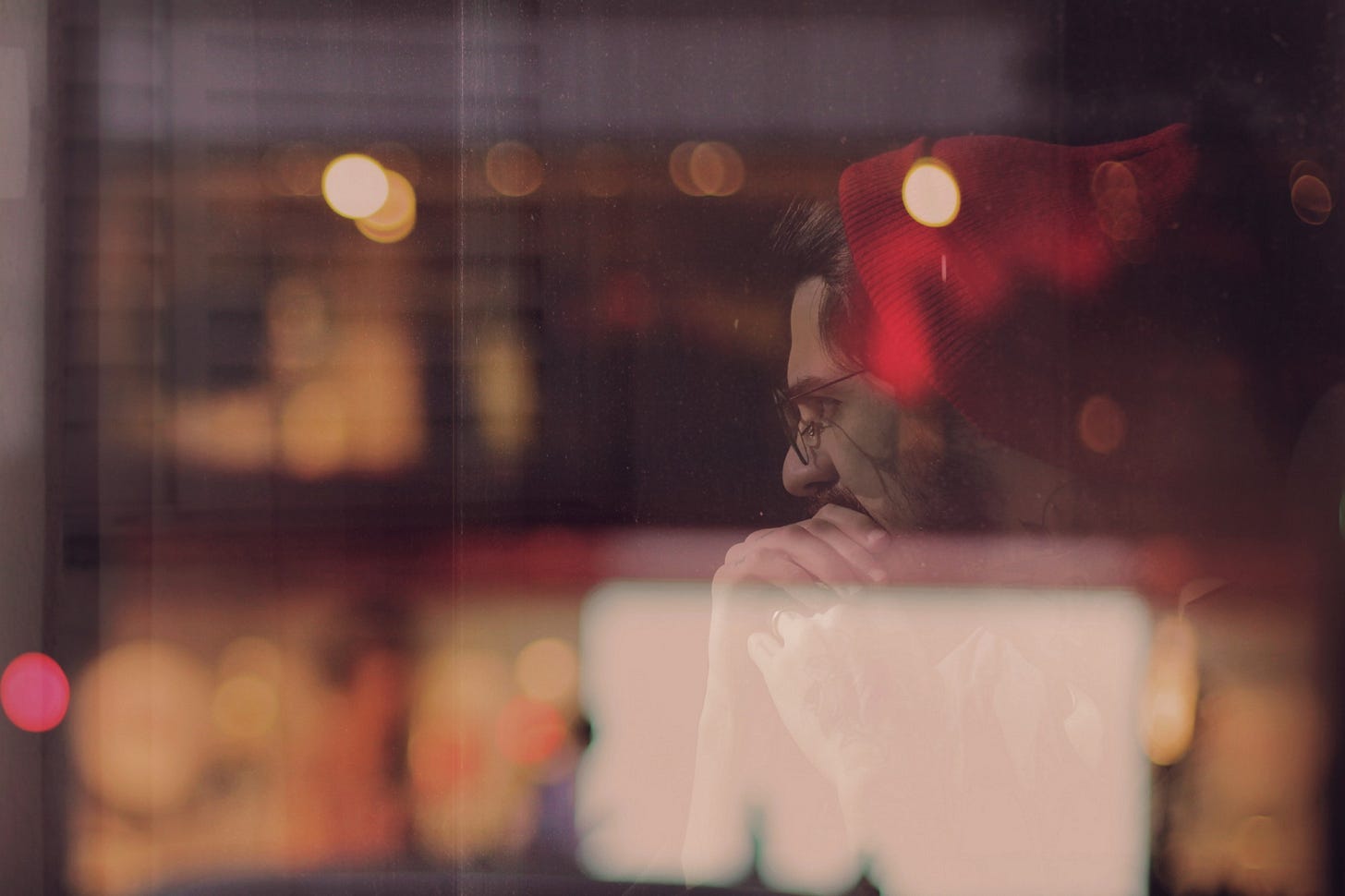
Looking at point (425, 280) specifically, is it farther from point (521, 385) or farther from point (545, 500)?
point (545, 500)

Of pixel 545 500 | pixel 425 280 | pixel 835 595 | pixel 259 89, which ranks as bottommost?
pixel 835 595

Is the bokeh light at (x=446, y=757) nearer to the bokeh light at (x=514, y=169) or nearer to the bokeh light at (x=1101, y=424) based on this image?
the bokeh light at (x=514, y=169)

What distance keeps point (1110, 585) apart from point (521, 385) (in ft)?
4.48

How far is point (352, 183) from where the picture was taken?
2361mm

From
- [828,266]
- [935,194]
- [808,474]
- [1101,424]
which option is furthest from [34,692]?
[1101,424]

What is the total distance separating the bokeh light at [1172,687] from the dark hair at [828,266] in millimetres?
873

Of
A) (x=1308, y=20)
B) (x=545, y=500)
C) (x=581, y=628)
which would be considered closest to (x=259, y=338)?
(x=545, y=500)

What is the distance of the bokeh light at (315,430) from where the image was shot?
233cm

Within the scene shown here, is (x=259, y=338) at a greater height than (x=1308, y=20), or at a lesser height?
lesser

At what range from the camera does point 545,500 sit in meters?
2.28

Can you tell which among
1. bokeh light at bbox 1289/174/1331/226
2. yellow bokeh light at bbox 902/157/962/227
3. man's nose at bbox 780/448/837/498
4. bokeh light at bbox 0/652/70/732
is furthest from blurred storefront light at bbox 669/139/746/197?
bokeh light at bbox 0/652/70/732

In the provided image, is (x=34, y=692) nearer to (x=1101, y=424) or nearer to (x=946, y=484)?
(x=946, y=484)

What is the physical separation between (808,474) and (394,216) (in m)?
1.14

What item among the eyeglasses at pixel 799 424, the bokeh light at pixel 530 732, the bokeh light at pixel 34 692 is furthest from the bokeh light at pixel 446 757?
the eyeglasses at pixel 799 424
